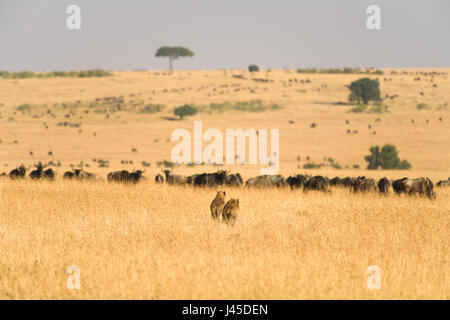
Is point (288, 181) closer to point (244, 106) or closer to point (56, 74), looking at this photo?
point (244, 106)

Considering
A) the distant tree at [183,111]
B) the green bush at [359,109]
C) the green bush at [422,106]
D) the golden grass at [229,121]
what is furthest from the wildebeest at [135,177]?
the green bush at [422,106]

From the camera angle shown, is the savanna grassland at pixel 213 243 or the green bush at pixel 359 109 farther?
the green bush at pixel 359 109

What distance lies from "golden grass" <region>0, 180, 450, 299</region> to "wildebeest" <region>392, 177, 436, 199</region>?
9.00 feet

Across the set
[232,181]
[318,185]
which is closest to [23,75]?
[232,181]

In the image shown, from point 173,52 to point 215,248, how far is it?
11577 centimetres

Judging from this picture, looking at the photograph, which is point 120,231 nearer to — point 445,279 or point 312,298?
point 312,298

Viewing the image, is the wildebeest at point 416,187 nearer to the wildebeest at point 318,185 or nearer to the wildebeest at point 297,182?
the wildebeest at point 318,185

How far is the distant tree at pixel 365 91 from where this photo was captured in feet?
253

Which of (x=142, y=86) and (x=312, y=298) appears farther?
(x=142, y=86)

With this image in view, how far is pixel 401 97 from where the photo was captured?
8044 centimetres

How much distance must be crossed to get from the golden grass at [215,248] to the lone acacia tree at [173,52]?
10873 centimetres

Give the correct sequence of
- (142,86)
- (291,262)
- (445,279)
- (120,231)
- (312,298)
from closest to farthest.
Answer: (312,298) < (445,279) < (291,262) < (120,231) < (142,86)
